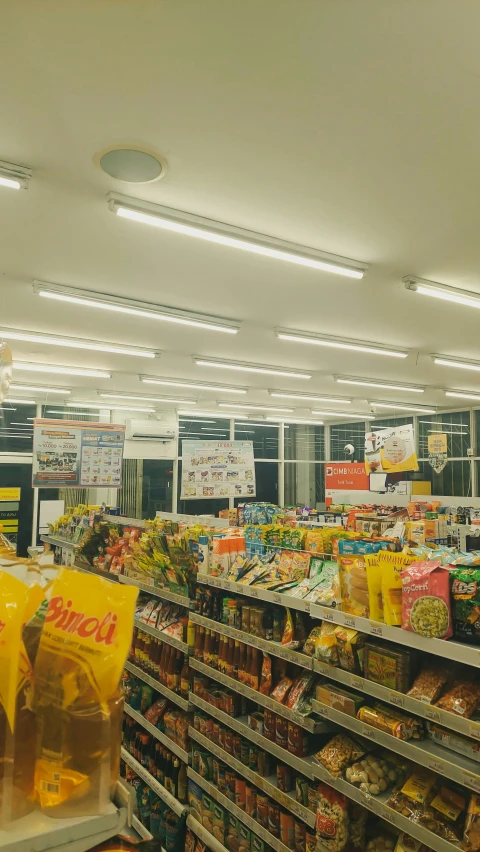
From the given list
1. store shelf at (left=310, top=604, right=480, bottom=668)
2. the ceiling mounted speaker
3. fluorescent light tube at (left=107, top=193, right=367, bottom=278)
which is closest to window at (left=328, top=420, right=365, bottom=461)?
Answer: fluorescent light tube at (left=107, top=193, right=367, bottom=278)

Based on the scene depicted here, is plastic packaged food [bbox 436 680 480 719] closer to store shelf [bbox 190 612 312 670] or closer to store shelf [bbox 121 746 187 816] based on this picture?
store shelf [bbox 190 612 312 670]

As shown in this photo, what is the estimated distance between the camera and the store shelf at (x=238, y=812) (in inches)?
120

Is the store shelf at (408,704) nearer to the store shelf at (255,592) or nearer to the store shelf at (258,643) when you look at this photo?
the store shelf at (258,643)

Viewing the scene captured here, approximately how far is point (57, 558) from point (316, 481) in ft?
39.2

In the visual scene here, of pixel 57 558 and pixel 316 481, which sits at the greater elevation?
pixel 316 481

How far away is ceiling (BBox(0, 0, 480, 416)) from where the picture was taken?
251 centimetres

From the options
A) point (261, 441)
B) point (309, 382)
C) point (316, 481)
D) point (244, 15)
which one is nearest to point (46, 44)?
point (244, 15)

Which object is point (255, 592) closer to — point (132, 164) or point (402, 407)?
point (132, 164)

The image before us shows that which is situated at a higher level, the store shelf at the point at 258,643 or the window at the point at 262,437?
the window at the point at 262,437

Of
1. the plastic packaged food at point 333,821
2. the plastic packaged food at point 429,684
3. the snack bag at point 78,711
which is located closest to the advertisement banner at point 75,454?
the plastic packaged food at point 333,821

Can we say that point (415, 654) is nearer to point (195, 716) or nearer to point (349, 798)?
point (349, 798)

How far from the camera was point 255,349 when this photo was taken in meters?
8.88

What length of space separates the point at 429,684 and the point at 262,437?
1576 centimetres

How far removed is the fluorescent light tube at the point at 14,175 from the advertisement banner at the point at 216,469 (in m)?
9.46
